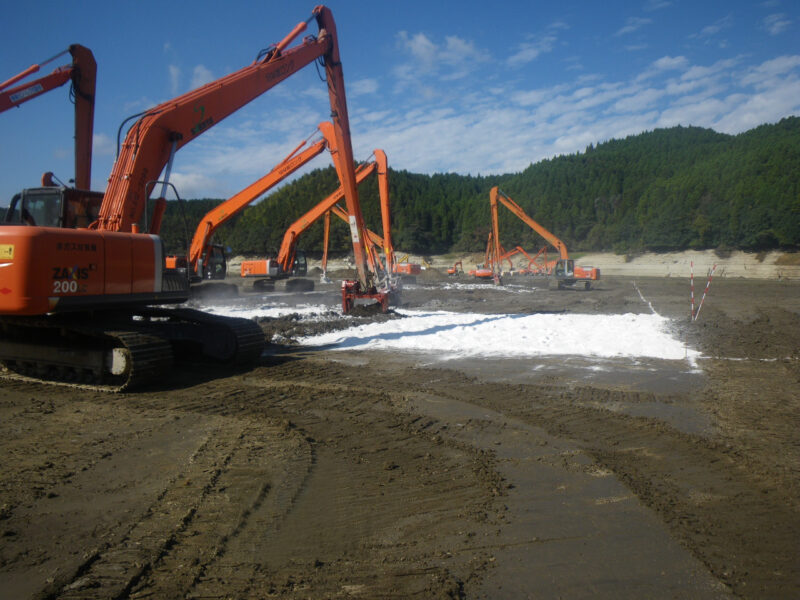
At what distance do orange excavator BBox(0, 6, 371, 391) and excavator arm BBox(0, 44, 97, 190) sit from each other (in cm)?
282

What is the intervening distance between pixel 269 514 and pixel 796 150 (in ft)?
294

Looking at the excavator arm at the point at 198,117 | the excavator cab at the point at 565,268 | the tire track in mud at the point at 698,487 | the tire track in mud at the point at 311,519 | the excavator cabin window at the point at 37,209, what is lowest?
the tire track in mud at the point at 698,487

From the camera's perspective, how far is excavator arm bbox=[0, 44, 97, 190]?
11.5 meters

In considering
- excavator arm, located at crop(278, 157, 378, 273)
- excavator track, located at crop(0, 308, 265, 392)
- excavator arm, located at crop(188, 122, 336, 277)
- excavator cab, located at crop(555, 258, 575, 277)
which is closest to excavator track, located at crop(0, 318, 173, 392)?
excavator track, located at crop(0, 308, 265, 392)

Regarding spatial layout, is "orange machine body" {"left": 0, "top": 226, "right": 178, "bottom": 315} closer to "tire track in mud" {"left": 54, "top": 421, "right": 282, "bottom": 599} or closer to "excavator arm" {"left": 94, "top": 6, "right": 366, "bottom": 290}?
"excavator arm" {"left": 94, "top": 6, "right": 366, "bottom": 290}

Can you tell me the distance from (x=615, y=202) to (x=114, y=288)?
3716 inches

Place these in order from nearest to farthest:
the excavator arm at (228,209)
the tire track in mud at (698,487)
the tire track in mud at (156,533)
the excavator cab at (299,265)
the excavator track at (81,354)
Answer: the tire track in mud at (156,533), the tire track in mud at (698,487), the excavator track at (81,354), the excavator arm at (228,209), the excavator cab at (299,265)

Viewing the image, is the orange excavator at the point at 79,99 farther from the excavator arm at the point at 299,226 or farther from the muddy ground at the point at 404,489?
the excavator arm at the point at 299,226

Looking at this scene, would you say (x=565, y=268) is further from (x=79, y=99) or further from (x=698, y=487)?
(x=698, y=487)

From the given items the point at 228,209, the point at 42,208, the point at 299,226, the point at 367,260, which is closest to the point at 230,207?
the point at 228,209

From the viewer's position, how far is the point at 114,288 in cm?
775

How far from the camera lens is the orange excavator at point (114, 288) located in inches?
271

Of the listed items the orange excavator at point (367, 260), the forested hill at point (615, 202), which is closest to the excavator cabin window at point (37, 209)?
the orange excavator at point (367, 260)

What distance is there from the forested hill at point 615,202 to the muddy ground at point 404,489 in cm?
6176
